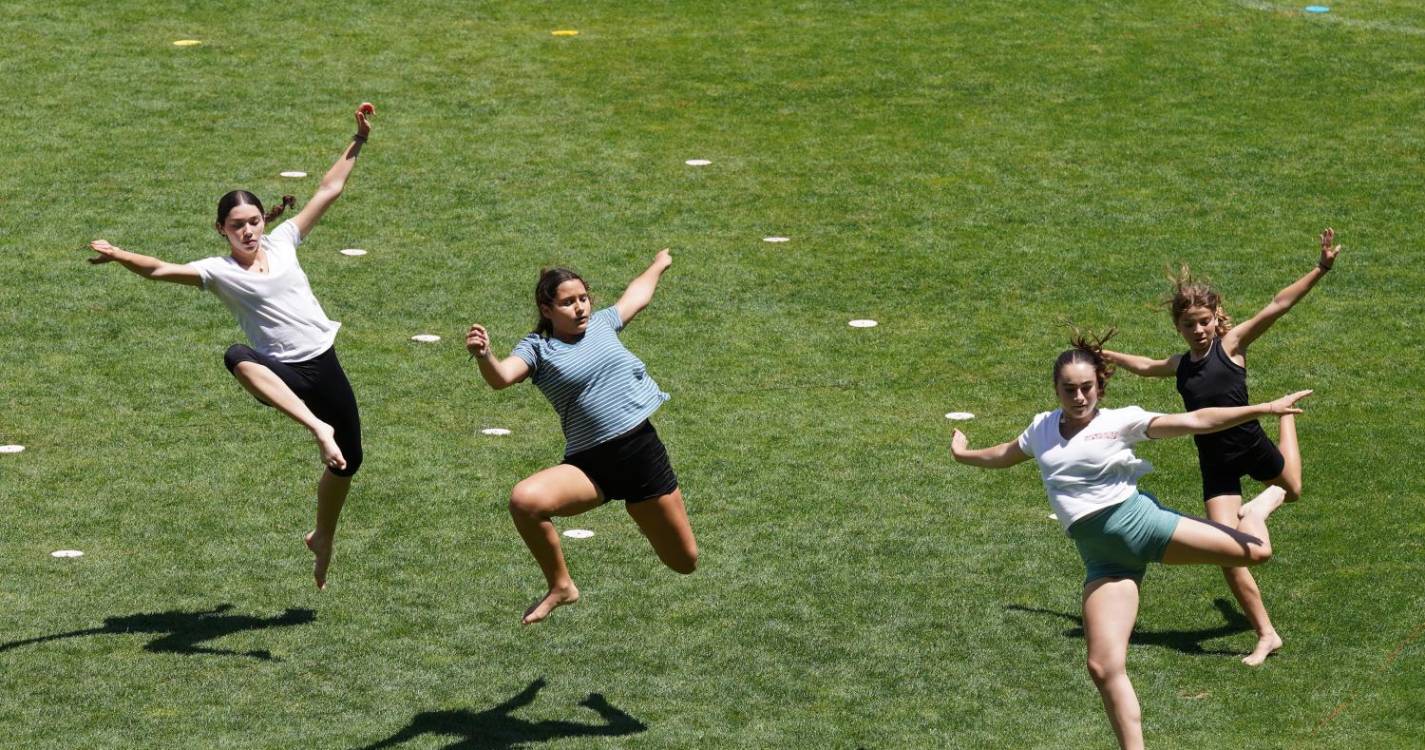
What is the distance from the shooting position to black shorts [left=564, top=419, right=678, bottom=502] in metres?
8.55

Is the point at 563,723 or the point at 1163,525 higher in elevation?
the point at 1163,525

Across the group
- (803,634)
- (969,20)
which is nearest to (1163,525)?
(803,634)

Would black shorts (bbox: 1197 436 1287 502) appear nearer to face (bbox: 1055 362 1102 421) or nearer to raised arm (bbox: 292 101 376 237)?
face (bbox: 1055 362 1102 421)

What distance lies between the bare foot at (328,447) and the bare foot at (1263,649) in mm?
4401

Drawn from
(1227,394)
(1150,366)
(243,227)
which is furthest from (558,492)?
(1227,394)

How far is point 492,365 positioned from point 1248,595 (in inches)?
152

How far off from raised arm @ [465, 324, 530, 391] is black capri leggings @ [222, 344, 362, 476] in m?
1.52

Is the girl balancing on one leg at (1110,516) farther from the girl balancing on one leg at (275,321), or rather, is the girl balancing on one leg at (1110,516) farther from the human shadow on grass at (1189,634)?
the girl balancing on one leg at (275,321)

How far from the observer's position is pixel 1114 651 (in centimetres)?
765

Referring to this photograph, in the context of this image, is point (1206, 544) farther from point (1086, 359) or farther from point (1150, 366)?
point (1150, 366)

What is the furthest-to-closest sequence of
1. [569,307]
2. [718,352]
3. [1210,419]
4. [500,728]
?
[718,352], [500,728], [569,307], [1210,419]

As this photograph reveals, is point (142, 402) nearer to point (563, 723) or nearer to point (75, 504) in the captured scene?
point (75, 504)

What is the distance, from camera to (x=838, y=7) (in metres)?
21.9

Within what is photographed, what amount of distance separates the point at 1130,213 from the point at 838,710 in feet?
28.9
